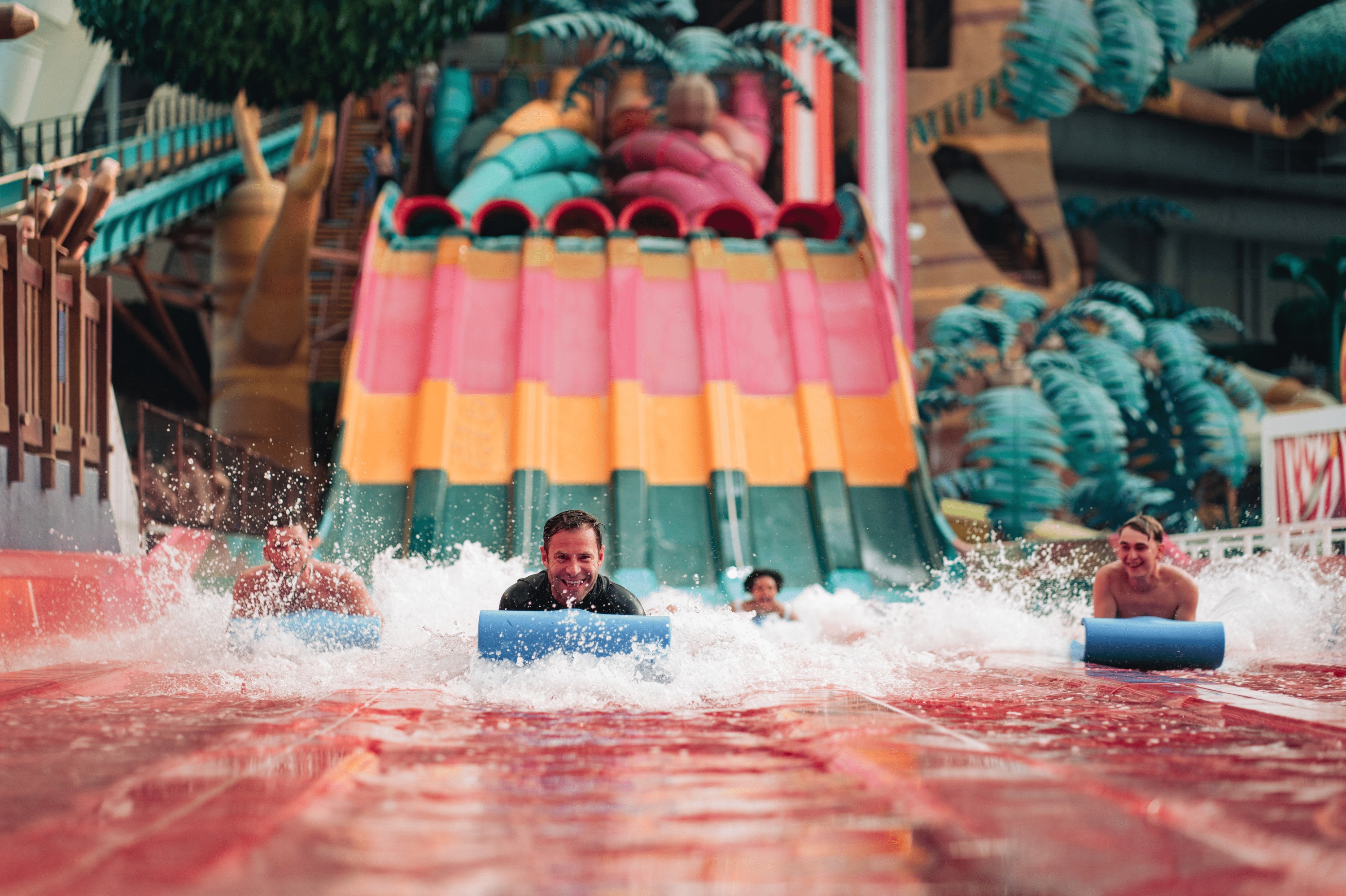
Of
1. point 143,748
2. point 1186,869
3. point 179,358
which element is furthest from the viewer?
point 179,358

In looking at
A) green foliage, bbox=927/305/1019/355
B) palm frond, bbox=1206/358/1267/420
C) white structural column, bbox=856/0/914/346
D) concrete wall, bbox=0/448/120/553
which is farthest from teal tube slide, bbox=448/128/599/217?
palm frond, bbox=1206/358/1267/420

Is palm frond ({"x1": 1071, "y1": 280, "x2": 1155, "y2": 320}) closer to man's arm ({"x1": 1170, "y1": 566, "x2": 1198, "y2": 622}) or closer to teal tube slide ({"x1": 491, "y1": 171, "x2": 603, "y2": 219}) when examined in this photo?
teal tube slide ({"x1": 491, "y1": 171, "x2": 603, "y2": 219})

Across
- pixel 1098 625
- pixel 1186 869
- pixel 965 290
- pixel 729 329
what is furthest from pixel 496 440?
pixel 965 290

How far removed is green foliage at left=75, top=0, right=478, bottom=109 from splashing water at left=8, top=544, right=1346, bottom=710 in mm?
5947

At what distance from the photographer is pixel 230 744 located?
6.55ft

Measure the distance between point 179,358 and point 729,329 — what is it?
652 centimetres

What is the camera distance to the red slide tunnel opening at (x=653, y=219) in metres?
8.07

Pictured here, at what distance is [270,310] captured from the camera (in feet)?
33.1

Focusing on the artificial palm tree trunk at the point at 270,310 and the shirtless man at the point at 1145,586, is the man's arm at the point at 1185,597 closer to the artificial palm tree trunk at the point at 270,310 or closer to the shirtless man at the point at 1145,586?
the shirtless man at the point at 1145,586

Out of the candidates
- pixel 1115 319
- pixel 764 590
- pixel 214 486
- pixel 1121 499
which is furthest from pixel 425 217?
pixel 1115 319

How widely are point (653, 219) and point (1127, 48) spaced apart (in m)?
6.24

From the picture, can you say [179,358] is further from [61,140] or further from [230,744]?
[230,744]

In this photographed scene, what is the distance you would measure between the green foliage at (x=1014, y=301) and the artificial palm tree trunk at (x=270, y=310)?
6465mm

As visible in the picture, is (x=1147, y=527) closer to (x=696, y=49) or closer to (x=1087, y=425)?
(x=1087, y=425)
